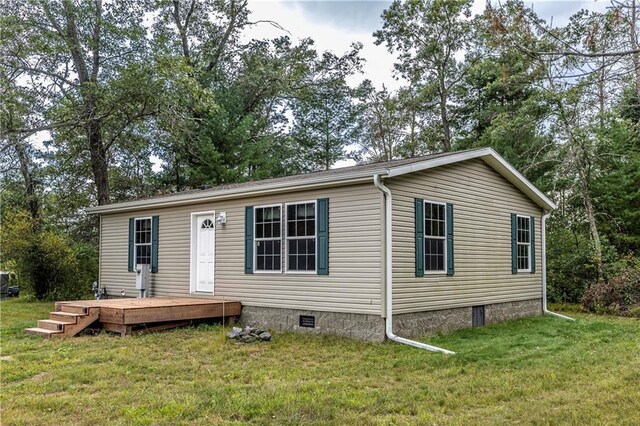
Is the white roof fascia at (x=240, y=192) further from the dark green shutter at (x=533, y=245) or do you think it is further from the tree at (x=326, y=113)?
the tree at (x=326, y=113)

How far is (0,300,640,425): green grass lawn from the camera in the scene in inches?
179

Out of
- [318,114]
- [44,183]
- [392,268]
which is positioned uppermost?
[318,114]

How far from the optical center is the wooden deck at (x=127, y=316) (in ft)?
28.3

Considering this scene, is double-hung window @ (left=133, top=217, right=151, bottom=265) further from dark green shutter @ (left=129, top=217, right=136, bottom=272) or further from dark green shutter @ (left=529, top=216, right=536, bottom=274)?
dark green shutter @ (left=529, top=216, right=536, bottom=274)

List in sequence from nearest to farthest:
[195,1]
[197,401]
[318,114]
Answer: [197,401] < [195,1] < [318,114]

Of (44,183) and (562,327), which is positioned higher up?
(44,183)

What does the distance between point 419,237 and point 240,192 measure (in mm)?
3423

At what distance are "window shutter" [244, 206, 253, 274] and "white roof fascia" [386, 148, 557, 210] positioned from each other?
3161 millimetres

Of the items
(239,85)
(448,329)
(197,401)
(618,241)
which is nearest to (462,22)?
(239,85)

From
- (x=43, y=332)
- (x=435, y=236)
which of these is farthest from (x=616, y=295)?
(x=43, y=332)

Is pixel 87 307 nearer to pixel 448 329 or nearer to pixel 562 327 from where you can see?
pixel 448 329

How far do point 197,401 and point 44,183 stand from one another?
18.1m

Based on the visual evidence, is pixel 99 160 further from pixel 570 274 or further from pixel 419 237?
pixel 570 274

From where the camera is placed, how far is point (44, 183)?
20.0m
